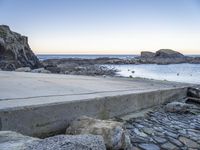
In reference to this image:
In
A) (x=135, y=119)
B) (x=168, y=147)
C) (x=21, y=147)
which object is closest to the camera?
(x=21, y=147)

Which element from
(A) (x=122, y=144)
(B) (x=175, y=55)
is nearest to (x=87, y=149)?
(A) (x=122, y=144)

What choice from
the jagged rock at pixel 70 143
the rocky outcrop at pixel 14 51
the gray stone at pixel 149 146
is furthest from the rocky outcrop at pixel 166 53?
the jagged rock at pixel 70 143

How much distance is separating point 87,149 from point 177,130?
259cm

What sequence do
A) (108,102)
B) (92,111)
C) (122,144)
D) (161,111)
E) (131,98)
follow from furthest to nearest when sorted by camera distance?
(161,111) → (131,98) → (108,102) → (92,111) → (122,144)

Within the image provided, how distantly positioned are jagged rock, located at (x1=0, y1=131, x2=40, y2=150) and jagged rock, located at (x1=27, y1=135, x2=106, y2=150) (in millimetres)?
75

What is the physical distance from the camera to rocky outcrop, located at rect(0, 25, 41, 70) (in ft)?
78.6

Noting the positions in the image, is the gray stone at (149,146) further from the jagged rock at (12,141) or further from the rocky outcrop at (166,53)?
the rocky outcrop at (166,53)

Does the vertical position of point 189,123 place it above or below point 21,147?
below

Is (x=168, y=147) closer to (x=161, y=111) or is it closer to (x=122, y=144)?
(x=122, y=144)

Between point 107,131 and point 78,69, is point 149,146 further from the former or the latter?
point 78,69

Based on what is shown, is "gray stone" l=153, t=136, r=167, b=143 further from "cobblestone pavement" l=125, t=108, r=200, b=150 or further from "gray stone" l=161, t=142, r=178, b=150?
"gray stone" l=161, t=142, r=178, b=150

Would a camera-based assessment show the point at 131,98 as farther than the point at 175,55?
No

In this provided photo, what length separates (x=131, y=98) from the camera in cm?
498

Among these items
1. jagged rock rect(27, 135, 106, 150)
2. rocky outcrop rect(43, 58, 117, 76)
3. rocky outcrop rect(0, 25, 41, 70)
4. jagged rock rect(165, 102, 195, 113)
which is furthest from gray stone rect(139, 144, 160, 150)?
rocky outcrop rect(0, 25, 41, 70)
